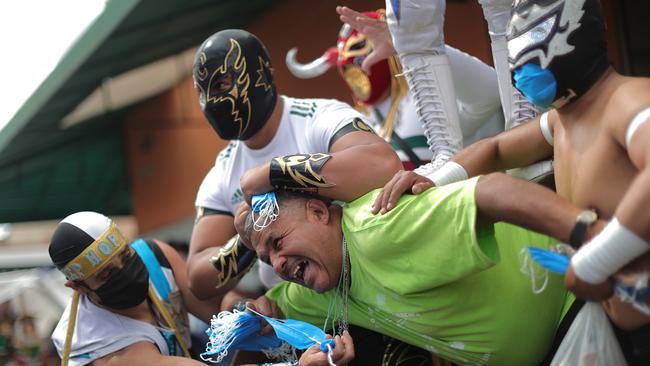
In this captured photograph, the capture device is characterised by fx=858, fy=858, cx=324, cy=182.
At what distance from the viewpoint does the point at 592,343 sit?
6.88 feet

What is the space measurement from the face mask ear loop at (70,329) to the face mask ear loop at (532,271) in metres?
1.75

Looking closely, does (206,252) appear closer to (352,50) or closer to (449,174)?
(449,174)

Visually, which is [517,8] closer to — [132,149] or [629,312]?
[629,312]

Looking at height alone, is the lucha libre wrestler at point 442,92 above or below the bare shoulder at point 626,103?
below

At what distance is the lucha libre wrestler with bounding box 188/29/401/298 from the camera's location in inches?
115

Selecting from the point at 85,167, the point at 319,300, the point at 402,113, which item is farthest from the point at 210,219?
the point at 85,167

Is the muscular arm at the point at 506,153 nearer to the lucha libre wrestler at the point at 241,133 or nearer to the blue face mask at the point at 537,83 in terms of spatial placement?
the lucha libre wrestler at the point at 241,133

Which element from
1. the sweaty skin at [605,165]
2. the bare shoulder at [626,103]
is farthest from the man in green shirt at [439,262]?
the bare shoulder at [626,103]

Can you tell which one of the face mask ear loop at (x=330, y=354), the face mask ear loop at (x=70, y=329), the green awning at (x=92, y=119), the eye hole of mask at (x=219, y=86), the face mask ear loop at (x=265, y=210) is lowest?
the green awning at (x=92, y=119)

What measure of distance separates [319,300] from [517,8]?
108 cm

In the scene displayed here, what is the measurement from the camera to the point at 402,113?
3.97 m

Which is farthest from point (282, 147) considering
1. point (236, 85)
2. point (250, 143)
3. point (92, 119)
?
point (92, 119)

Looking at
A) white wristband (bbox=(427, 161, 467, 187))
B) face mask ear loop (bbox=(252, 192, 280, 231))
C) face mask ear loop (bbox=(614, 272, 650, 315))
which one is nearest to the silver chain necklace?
face mask ear loop (bbox=(252, 192, 280, 231))

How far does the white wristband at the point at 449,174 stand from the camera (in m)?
2.53
